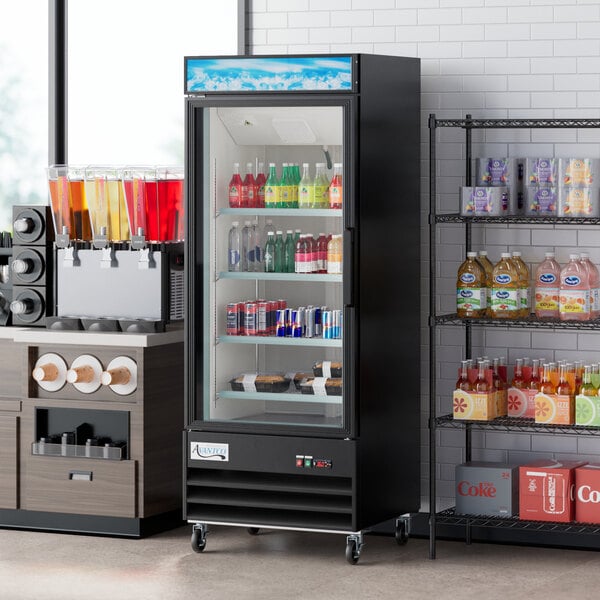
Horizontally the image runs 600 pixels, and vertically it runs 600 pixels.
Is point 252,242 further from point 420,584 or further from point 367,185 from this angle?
point 420,584

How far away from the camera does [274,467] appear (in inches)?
228

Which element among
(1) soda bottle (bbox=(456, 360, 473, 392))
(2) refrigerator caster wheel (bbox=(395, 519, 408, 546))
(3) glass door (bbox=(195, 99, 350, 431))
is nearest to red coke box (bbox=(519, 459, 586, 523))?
(1) soda bottle (bbox=(456, 360, 473, 392))

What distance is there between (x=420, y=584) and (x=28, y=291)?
94.2 inches

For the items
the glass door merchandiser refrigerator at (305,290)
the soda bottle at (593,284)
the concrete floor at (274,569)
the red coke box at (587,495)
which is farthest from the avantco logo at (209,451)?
the soda bottle at (593,284)

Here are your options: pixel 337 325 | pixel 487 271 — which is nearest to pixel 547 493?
pixel 487 271

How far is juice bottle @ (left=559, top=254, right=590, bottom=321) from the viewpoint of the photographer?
224 inches

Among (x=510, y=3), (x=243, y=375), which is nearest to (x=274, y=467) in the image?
(x=243, y=375)

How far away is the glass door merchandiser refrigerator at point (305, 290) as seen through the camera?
566cm

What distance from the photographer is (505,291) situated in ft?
19.1

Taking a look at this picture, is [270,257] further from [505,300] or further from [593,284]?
[593,284]

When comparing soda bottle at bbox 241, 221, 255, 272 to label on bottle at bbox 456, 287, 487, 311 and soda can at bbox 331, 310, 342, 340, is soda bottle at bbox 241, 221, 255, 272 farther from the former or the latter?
label on bottle at bbox 456, 287, 487, 311

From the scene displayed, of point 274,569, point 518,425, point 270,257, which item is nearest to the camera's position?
point 274,569

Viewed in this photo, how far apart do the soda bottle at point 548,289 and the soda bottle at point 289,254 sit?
3.49 ft

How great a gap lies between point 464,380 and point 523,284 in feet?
1.61
